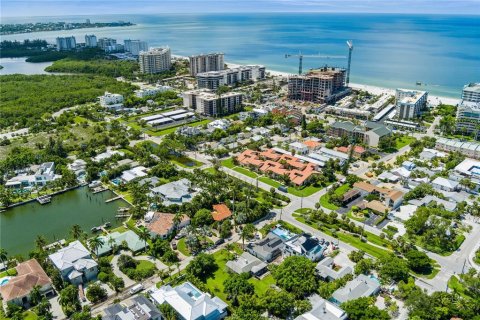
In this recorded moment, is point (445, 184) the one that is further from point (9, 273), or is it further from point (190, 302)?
point (9, 273)

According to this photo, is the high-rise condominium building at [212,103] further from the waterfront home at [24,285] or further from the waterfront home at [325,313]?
the waterfront home at [325,313]

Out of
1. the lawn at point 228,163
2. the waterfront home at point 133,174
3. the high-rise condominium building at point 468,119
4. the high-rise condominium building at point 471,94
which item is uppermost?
the high-rise condominium building at point 471,94

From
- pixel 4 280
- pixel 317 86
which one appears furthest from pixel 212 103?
pixel 4 280

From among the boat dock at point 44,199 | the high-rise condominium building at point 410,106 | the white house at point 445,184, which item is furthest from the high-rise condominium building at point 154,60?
the white house at point 445,184

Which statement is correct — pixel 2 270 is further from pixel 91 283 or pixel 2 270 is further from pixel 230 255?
pixel 230 255

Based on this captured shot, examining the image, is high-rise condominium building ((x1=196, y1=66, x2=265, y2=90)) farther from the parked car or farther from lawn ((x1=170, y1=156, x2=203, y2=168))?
the parked car

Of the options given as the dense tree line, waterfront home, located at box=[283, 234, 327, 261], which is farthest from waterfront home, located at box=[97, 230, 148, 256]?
the dense tree line
